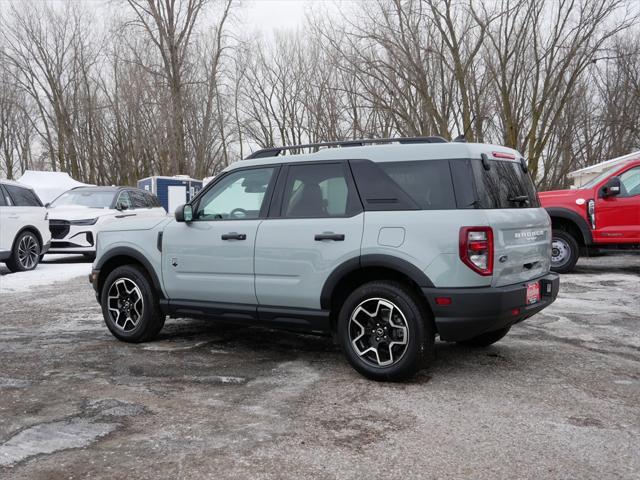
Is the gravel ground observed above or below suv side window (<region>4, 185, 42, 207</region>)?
below

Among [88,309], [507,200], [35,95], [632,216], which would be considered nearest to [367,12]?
[632,216]

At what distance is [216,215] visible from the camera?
5359 millimetres

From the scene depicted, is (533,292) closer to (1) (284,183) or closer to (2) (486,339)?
(2) (486,339)

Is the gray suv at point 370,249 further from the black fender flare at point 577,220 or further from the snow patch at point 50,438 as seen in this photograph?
the black fender flare at point 577,220

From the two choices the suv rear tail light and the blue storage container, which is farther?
the blue storage container

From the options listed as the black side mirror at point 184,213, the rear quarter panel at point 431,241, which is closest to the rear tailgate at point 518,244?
the rear quarter panel at point 431,241

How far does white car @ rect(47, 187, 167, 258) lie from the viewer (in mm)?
12789

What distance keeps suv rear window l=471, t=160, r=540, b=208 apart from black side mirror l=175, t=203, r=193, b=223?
2554 mm

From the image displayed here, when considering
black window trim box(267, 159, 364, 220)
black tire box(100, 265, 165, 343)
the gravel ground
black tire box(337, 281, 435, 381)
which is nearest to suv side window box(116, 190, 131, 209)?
the gravel ground

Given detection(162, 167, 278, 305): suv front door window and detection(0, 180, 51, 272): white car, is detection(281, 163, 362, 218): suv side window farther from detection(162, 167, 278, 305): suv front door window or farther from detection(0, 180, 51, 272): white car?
detection(0, 180, 51, 272): white car

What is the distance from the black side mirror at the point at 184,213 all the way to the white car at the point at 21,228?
6971mm

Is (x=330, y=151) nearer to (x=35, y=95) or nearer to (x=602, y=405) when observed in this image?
(x=602, y=405)

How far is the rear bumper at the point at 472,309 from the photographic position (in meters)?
4.11

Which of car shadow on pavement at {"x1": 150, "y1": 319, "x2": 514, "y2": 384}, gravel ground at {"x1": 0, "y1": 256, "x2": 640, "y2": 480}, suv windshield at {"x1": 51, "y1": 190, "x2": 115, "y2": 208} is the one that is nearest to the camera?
gravel ground at {"x1": 0, "y1": 256, "x2": 640, "y2": 480}
